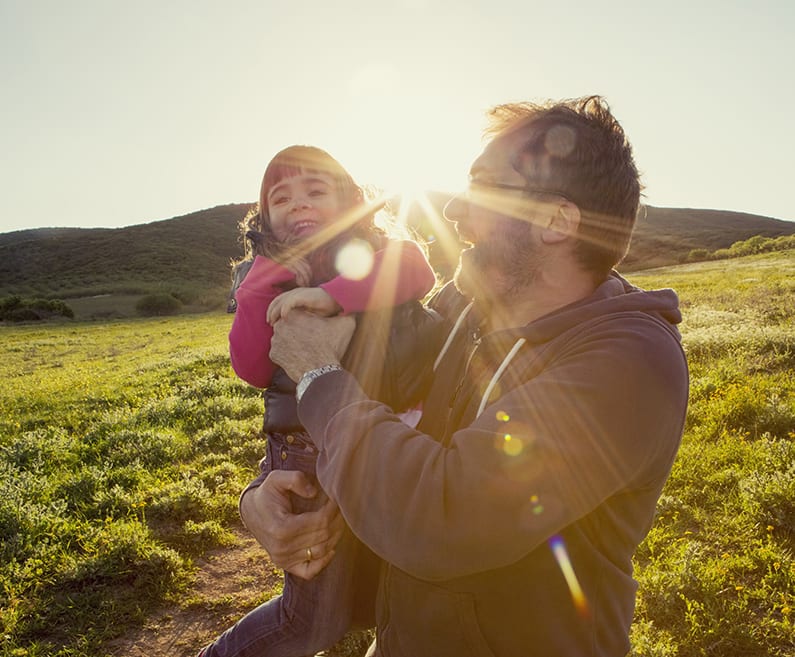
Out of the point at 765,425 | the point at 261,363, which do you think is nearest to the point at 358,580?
the point at 261,363

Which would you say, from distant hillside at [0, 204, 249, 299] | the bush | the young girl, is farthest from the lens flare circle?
distant hillside at [0, 204, 249, 299]

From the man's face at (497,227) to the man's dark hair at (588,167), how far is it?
0.09m

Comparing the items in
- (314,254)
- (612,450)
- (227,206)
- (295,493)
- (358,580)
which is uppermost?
(227,206)

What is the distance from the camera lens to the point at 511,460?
1545 mm

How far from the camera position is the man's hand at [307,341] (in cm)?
210

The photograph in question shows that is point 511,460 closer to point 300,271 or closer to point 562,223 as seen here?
point 562,223

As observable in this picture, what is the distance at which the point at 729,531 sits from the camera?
453 centimetres

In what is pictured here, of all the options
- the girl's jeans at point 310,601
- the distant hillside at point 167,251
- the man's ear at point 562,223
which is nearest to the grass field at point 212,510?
the girl's jeans at point 310,601

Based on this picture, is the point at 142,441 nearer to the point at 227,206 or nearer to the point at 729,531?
the point at 729,531

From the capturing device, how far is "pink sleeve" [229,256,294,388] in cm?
265

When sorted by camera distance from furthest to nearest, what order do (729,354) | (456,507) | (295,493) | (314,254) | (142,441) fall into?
(729,354), (142,441), (314,254), (295,493), (456,507)

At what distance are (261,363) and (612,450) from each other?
178 centimetres

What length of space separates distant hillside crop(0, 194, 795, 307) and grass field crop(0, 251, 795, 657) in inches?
1839

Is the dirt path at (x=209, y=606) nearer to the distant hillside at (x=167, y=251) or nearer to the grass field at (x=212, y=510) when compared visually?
the grass field at (x=212, y=510)
